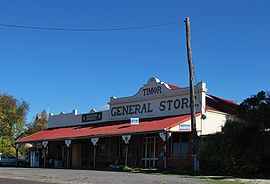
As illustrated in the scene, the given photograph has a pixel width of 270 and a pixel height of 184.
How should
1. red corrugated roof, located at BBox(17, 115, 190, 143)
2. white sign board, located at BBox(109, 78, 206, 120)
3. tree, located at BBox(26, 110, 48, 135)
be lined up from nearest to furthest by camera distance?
1. red corrugated roof, located at BBox(17, 115, 190, 143)
2. white sign board, located at BBox(109, 78, 206, 120)
3. tree, located at BBox(26, 110, 48, 135)

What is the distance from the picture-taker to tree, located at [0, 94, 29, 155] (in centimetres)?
5571

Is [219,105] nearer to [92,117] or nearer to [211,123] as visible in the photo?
[211,123]

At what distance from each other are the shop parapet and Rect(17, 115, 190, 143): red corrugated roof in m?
0.98

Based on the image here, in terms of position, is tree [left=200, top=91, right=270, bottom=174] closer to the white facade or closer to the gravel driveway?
the gravel driveway

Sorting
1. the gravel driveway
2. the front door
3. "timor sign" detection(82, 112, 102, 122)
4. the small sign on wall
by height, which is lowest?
the gravel driveway

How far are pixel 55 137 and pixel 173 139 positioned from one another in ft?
41.5

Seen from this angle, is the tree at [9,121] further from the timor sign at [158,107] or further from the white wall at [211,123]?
the white wall at [211,123]

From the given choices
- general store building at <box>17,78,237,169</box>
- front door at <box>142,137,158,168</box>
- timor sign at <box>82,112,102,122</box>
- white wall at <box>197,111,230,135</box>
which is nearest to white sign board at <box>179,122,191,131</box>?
general store building at <box>17,78,237,169</box>

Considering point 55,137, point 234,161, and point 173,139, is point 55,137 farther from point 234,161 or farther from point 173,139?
point 234,161

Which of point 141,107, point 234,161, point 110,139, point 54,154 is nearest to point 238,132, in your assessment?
point 234,161

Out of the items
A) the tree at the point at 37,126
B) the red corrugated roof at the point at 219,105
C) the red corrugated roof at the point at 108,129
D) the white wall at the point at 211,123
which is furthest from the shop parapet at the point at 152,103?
the tree at the point at 37,126

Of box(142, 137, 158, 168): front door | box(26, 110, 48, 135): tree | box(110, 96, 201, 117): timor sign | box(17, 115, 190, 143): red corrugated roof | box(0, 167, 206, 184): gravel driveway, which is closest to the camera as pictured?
box(0, 167, 206, 184): gravel driveway

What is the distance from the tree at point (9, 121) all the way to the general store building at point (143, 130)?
1080cm

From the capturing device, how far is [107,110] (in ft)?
137
